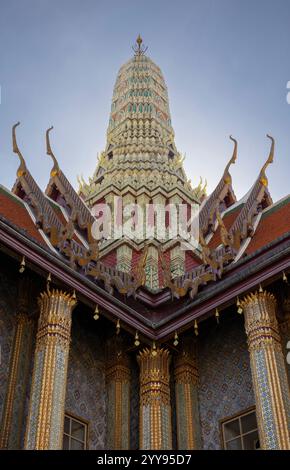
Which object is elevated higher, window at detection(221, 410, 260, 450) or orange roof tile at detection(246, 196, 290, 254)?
orange roof tile at detection(246, 196, 290, 254)


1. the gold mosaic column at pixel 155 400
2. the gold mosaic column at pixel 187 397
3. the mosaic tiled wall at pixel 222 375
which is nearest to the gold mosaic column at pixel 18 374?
the gold mosaic column at pixel 155 400

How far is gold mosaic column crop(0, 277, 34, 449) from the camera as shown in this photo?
858cm

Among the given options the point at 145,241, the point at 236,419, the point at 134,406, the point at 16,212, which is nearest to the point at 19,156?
the point at 16,212

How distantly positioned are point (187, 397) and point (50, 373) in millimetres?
2373

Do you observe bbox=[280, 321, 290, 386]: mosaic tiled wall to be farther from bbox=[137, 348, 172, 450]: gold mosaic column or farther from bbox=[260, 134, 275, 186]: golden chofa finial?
bbox=[260, 134, 275, 186]: golden chofa finial

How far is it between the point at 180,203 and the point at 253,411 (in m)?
7.33

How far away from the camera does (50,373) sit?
Answer: 8.58 meters

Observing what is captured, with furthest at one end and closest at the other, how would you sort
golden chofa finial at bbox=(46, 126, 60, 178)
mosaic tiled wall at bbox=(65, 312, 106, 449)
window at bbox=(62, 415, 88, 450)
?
golden chofa finial at bbox=(46, 126, 60, 178)
mosaic tiled wall at bbox=(65, 312, 106, 449)
window at bbox=(62, 415, 88, 450)

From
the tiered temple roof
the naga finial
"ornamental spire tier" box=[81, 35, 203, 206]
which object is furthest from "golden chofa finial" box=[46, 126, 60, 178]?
the naga finial

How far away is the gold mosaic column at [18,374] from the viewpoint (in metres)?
8.58

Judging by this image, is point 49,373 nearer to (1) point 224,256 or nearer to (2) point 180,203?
(1) point 224,256

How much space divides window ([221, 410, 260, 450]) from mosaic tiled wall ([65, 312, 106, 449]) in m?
1.67

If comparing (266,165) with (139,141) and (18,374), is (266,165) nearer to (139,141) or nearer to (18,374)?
(139,141)

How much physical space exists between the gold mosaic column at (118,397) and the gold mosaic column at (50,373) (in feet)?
4.86
